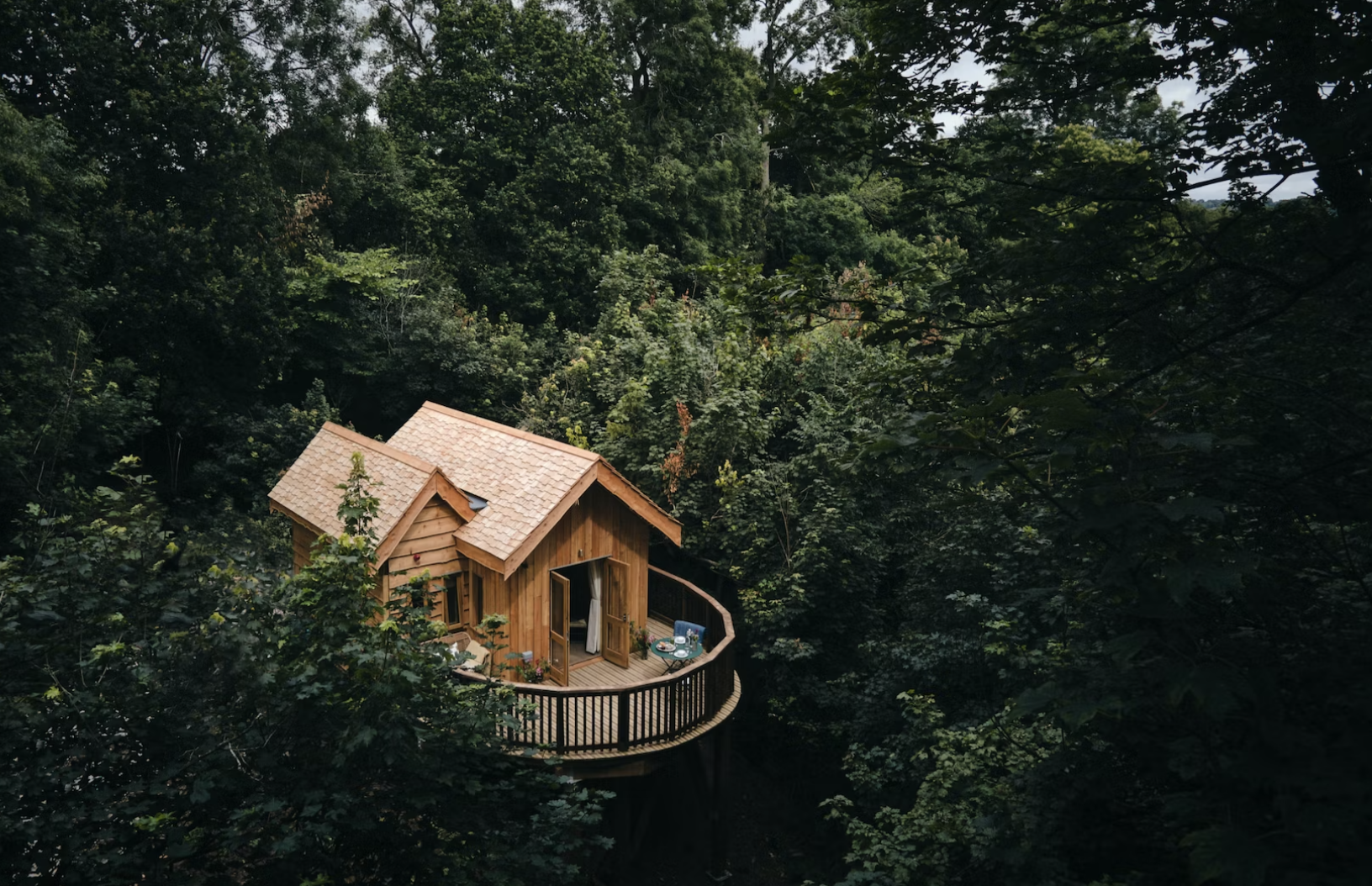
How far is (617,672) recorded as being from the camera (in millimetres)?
12094

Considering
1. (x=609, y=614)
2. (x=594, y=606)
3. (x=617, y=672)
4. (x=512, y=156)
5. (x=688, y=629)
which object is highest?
(x=512, y=156)

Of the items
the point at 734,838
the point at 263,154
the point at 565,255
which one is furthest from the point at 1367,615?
the point at 565,255

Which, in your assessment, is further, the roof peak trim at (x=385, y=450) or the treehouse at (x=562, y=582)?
the roof peak trim at (x=385, y=450)

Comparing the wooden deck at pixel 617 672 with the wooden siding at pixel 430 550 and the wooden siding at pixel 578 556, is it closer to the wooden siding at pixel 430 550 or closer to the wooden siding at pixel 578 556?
the wooden siding at pixel 578 556

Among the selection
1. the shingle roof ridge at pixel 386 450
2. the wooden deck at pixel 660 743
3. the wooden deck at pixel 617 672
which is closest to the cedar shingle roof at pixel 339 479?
the shingle roof ridge at pixel 386 450

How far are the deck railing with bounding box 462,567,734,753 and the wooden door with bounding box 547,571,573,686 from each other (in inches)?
17.8

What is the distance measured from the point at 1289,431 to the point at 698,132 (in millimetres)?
26848

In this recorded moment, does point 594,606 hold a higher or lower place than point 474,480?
lower

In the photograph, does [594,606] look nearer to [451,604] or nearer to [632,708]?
[451,604]

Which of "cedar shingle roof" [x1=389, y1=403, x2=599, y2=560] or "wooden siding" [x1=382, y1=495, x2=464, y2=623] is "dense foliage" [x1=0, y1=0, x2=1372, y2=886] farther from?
"wooden siding" [x1=382, y1=495, x2=464, y2=623]

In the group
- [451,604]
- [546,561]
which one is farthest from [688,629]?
[451,604]

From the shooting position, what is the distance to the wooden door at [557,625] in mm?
11234

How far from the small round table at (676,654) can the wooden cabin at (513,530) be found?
1.76 feet

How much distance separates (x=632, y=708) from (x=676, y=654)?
5.57ft
